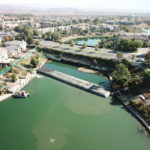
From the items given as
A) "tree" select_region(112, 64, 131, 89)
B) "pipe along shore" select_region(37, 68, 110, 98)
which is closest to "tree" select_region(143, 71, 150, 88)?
"tree" select_region(112, 64, 131, 89)

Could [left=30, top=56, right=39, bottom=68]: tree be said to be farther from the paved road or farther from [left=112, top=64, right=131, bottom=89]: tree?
[left=112, top=64, right=131, bottom=89]: tree

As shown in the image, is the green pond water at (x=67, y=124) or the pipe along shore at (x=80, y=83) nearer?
the green pond water at (x=67, y=124)

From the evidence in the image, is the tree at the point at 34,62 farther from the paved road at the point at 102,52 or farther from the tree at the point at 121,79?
the tree at the point at 121,79

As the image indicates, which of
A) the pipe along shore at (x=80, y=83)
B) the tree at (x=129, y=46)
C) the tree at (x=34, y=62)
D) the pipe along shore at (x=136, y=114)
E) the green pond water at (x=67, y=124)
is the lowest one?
the green pond water at (x=67, y=124)

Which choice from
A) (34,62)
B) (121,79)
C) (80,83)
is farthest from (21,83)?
(121,79)

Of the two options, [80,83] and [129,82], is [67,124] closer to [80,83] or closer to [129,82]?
[80,83]

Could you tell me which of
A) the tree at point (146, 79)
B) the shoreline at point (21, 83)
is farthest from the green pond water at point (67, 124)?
the tree at point (146, 79)

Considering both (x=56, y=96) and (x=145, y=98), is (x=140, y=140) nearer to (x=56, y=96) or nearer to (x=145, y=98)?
(x=145, y=98)

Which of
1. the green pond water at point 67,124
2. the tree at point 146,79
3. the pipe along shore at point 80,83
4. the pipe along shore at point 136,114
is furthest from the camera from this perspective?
the pipe along shore at point 80,83

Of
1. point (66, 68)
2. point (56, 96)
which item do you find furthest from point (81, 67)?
point (56, 96)
